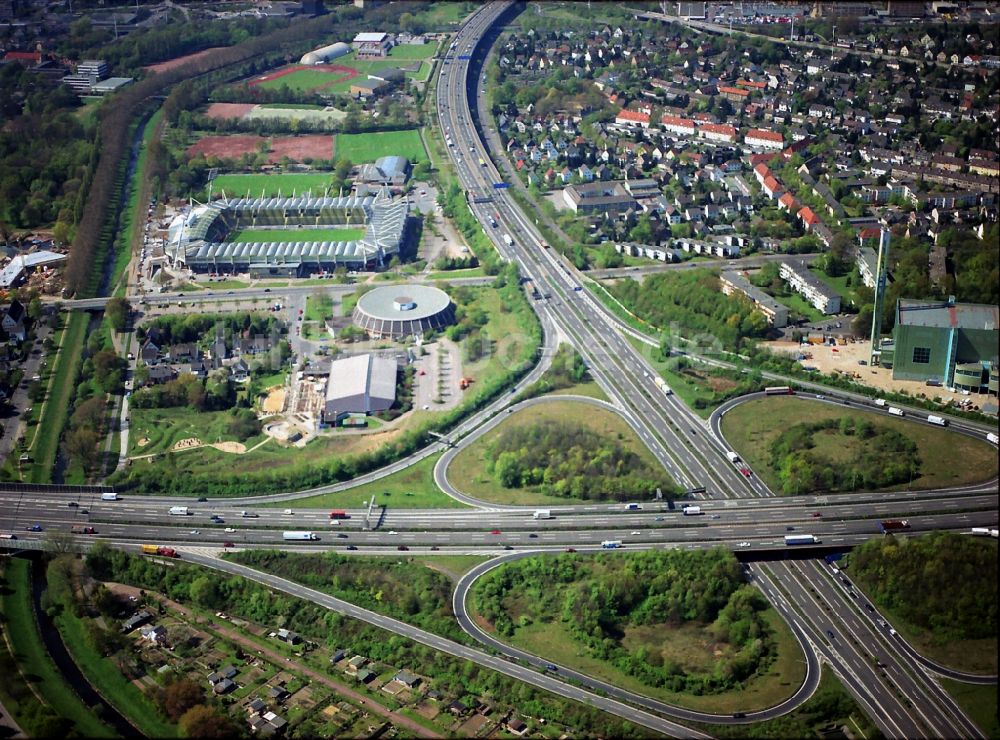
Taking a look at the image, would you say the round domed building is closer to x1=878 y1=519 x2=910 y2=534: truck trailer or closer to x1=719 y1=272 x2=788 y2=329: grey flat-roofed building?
x1=719 y1=272 x2=788 y2=329: grey flat-roofed building

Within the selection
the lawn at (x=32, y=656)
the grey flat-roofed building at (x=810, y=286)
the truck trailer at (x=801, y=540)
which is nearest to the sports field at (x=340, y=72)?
the grey flat-roofed building at (x=810, y=286)

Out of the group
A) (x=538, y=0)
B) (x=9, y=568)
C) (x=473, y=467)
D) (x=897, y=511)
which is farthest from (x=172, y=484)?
(x=538, y=0)

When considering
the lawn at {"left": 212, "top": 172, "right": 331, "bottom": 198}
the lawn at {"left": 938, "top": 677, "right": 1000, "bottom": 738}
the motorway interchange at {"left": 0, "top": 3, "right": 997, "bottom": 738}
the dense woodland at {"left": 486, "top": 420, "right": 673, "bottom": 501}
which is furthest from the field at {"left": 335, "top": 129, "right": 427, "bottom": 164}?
the lawn at {"left": 938, "top": 677, "right": 1000, "bottom": 738}

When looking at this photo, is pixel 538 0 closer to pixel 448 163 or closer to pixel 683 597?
pixel 448 163

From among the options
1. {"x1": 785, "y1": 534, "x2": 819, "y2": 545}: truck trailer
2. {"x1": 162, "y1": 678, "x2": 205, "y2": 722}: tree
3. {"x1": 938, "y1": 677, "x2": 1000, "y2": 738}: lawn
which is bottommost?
{"x1": 162, "y1": 678, "x2": 205, "y2": 722}: tree

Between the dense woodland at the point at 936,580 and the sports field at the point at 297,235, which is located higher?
the sports field at the point at 297,235

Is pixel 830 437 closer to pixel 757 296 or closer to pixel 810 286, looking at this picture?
pixel 757 296

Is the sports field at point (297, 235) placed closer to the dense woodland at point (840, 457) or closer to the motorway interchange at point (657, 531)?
the motorway interchange at point (657, 531)


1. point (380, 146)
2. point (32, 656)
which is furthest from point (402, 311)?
point (380, 146)
